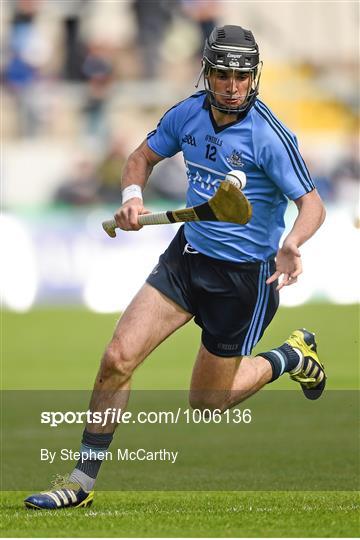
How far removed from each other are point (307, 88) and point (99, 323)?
788cm

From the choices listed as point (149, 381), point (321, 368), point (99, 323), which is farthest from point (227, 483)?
point (99, 323)

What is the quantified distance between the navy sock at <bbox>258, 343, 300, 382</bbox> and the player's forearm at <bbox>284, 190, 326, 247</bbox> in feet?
5.08

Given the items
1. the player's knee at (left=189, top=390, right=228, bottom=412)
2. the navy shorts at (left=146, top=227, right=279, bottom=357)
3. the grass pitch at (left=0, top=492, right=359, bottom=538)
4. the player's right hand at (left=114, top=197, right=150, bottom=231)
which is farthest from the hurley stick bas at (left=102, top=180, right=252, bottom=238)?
the grass pitch at (left=0, top=492, right=359, bottom=538)

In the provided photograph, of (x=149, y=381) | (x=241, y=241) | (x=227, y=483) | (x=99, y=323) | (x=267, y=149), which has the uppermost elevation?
(x=267, y=149)

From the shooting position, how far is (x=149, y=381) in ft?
40.0

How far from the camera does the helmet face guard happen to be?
21.9 feet

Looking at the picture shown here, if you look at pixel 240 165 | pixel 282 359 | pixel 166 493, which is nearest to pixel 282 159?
pixel 240 165

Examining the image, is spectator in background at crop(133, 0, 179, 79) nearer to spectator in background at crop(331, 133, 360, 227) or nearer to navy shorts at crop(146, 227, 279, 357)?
spectator in background at crop(331, 133, 360, 227)

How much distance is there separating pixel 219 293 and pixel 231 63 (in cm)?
125

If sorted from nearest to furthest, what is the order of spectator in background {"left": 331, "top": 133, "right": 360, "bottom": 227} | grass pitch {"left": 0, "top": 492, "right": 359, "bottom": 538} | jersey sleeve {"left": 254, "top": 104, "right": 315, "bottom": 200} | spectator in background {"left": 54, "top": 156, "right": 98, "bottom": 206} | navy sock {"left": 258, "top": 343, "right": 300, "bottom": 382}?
1. grass pitch {"left": 0, "top": 492, "right": 359, "bottom": 538}
2. jersey sleeve {"left": 254, "top": 104, "right": 315, "bottom": 200}
3. navy sock {"left": 258, "top": 343, "right": 300, "bottom": 382}
4. spectator in background {"left": 54, "top": 156, "right": 98, "bottom": 206}
5. spectator in background {"left": 331, "top": 133, "right": 360, "bottom": 227}

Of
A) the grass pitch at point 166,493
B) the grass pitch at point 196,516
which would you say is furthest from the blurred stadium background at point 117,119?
the grass pitch at point 196,516

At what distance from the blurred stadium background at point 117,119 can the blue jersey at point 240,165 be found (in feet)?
33.8

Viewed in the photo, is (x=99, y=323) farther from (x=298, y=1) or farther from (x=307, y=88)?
(x=298, y=1)

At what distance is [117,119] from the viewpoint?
21438 millimetres
